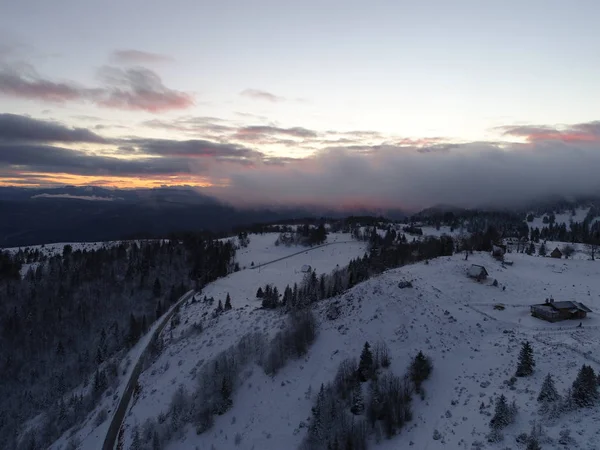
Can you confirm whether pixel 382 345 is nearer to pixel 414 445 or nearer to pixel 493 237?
pixel 414 445

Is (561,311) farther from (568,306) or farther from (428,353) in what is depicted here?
(428,353)

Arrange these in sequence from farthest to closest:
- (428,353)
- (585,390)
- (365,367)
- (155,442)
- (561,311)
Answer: (561,311)
(428,353)
(155,442)
(365,367)
(585,390)

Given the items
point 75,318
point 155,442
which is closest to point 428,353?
point 155,442

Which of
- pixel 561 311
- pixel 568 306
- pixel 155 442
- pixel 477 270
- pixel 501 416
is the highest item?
pixel 477 270

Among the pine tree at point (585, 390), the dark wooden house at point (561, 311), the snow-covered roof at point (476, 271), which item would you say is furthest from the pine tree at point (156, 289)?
the pine tree at point (585, 390)

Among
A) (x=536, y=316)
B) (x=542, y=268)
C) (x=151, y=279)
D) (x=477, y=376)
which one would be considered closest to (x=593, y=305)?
(x=536, y=316)

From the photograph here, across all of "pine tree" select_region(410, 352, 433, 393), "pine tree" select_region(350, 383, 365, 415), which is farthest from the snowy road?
"pine tree" select_region(410, 352, 433, 393)

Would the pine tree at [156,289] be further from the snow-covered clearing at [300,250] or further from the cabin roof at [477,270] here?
the cabin roof at [477,270]
